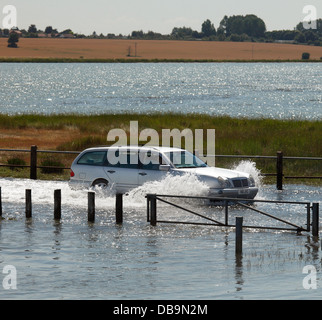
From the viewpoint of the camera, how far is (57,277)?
52.5ft

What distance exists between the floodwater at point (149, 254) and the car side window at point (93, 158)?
87 centimetres

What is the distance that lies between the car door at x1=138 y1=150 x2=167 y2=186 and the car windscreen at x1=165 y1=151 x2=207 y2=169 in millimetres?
374

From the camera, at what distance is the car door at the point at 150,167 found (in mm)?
24377

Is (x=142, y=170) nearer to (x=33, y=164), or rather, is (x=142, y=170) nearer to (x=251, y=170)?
(x=251, y=170)

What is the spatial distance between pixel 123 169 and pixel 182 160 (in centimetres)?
175

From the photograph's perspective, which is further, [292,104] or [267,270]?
[292,104]

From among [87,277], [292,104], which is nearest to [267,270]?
[87,277]

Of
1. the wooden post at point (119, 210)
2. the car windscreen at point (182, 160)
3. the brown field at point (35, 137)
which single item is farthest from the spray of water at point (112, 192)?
the brown field at point (35, 137)

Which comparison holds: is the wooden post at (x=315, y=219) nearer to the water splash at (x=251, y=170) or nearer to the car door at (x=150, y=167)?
the car door at (x=150, y=167)

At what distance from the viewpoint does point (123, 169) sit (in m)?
24.8

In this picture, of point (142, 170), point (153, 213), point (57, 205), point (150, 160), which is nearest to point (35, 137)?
point (150, 160)

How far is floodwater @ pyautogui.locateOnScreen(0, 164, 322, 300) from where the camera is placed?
49.5 feet

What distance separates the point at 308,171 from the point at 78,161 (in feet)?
36.0
